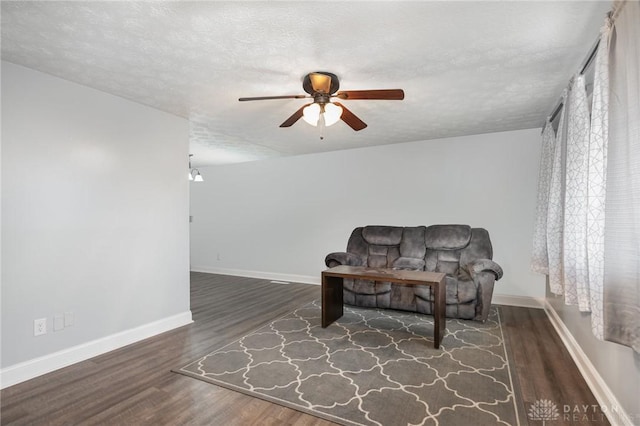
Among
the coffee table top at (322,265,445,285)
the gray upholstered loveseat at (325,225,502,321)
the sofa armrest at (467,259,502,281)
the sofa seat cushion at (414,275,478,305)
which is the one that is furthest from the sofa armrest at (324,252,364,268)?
the sofa armrest at (467,259,502,281)

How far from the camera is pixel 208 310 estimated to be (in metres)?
4.04

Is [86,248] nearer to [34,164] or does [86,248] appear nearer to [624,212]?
[34,164]

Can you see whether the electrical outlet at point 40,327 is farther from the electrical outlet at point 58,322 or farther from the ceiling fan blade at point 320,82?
the ceiling fan blade at point 320,82

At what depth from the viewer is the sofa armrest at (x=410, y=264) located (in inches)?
159

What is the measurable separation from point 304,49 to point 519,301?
4107mm

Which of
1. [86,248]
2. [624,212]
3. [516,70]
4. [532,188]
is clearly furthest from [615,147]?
[86,248]

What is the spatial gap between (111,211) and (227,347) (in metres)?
1.63

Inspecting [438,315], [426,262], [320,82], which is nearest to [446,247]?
[426,262]

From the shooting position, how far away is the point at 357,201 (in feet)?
17.2

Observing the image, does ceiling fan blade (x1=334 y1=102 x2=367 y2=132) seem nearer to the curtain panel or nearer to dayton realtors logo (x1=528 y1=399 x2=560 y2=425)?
the curtain panel

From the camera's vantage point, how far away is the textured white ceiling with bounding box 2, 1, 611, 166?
5.59 ft

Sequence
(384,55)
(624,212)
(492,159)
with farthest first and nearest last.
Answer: (492,159) < (384,55) < (624,212)

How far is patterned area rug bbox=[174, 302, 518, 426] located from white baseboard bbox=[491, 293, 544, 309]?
0.91 m

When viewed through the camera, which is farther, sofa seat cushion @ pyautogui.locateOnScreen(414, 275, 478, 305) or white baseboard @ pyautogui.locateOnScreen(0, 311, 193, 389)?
sofa seat cushion @ pyautogui.locateOnScreen(414, 275, 478, 305)
